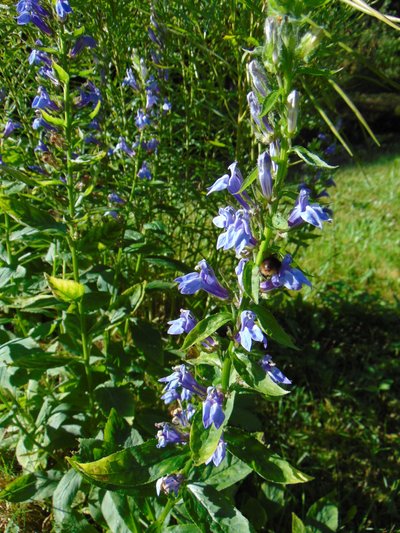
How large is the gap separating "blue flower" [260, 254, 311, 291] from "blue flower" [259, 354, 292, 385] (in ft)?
0.63

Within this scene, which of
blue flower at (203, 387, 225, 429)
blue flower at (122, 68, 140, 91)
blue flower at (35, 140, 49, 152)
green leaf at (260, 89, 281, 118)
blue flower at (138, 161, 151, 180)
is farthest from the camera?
blue flower at (138, 161, 151, 180)

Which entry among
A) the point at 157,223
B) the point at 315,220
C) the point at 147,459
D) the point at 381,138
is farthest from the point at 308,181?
the point at 381,138

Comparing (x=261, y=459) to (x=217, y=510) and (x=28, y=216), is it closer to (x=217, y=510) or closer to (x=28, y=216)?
(x=217, y=510)

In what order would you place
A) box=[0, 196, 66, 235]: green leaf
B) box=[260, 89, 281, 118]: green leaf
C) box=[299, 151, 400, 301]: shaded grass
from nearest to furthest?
box=[260, 89, 281, 118]: green leaf < box=[0, 196, 66, 235]: green leaf < box=[299, 151, 400, 301]: shaded grass

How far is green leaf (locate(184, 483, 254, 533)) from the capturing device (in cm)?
129

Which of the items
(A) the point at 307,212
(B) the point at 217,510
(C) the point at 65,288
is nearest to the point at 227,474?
(B) the point at 217,510

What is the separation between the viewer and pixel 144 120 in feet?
6.40

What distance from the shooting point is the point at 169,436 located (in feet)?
4.31

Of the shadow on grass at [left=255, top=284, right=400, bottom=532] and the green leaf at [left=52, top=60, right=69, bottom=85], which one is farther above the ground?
the green leaf at [left=52, top=60, right=69, bottom=85]

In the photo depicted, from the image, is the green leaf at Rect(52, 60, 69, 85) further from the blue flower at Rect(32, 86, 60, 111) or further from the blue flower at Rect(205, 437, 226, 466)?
the blue flower at Rect(205, 437, 226, 466)

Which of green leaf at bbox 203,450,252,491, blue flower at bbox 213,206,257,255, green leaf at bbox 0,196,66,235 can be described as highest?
blue flower at bbox 213,206,257,255

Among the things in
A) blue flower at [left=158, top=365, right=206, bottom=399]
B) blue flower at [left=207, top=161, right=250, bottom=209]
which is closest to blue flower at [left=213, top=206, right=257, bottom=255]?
blue flower at [left=207, top=161, right=250, bottom=209]

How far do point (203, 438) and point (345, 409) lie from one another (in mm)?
1511

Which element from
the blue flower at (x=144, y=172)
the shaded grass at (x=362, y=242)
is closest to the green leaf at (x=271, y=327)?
the blue flower at (x=144, y=172)
